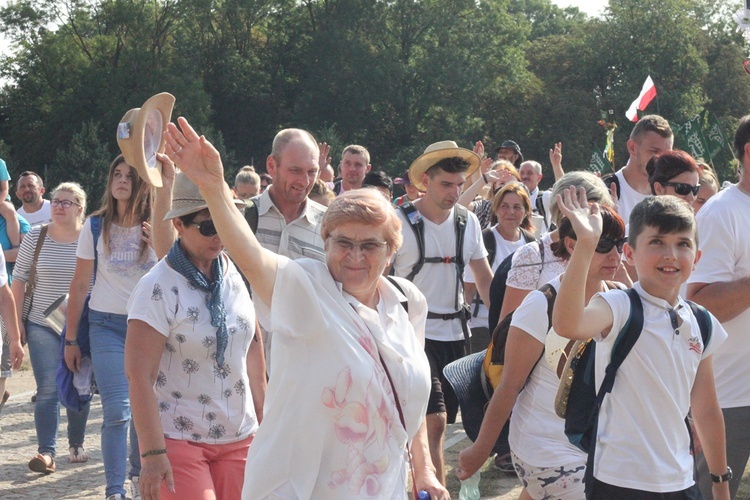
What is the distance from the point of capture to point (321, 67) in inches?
2299

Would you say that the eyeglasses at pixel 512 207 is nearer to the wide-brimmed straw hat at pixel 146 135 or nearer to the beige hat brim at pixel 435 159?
the beige hat brim at pixel 435 159

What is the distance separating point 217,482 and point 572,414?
1.51 meters

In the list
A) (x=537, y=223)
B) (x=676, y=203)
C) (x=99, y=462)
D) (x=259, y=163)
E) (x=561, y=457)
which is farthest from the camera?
(x=259, y=163)

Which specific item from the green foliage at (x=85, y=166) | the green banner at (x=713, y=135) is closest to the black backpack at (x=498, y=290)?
the green banner at (x=713, y=135)

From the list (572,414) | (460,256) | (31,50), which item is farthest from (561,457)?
(31,50)

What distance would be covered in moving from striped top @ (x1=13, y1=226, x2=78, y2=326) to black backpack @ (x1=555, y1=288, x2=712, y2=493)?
15.9 ft

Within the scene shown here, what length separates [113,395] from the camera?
6.06 m

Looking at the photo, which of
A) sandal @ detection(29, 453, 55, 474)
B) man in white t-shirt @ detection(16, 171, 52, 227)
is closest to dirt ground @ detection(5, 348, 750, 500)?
sandal @ detection(29, 453, 55, 474)

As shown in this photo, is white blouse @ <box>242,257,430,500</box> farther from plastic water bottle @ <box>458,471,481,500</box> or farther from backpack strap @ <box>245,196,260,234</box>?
backpack strap @ <box>245,196,260,234</box>

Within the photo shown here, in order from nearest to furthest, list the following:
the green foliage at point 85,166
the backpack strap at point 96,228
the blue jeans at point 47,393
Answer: the backpack strap at point 96,228, the blue jeans at point 47,393, the green foliage at point 85,166

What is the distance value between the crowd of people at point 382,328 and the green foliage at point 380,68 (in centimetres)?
4724

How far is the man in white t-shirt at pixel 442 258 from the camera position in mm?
6789

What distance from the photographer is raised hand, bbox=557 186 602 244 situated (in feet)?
10.9

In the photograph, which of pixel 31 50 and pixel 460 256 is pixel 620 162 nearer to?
pixel 31 50
